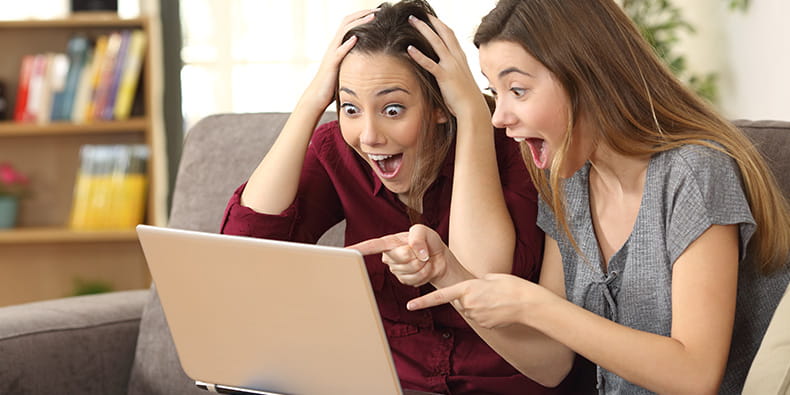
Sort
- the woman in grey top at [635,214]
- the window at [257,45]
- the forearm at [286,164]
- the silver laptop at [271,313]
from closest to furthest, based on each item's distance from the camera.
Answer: the silver laptop at [271,313], the woman in grey top at [635,214], the forearm at [286,164], the window at [257,45]

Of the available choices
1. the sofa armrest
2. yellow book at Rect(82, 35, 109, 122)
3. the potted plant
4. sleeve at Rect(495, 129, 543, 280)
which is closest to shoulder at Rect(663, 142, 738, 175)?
sleeve at Rect(495, 129, 543, 280)

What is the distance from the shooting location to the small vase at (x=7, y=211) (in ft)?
10.2

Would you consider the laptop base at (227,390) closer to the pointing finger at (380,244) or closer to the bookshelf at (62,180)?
→ the pointing finger at (380,244)

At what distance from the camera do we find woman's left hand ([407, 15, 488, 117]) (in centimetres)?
132

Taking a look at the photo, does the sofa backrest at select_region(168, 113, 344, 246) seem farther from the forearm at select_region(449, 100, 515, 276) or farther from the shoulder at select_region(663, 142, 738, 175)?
the shoulder at select_region(663, 142, 738, 175)

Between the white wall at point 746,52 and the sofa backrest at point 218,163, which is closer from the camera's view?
the sofa backrest at point 218,163

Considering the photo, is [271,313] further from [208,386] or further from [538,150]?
[538,150]

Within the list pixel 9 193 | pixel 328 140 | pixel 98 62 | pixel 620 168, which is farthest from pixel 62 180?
pixel 620 168

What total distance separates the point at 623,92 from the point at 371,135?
0.37 m

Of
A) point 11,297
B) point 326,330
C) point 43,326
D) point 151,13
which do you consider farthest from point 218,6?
point 326,330

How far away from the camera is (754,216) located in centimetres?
113

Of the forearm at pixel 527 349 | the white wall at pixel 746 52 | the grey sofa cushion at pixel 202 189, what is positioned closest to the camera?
the forearm at pixel 527 349

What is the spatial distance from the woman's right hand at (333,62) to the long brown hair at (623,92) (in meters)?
0.28

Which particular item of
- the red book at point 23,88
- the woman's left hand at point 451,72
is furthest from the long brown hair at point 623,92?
the red book at point 23,88
